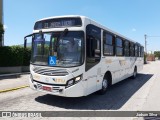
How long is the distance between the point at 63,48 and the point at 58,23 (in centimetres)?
105

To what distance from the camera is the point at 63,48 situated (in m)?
7.60

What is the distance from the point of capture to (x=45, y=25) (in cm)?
834

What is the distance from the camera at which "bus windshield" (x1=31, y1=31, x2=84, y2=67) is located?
7469mm

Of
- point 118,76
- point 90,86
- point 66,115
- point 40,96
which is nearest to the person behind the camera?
point 66,115

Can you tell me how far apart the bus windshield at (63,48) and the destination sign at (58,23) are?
0.31 meters

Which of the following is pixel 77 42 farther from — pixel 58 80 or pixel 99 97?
pixel 99 97

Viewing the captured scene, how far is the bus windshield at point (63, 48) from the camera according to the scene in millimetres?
7469

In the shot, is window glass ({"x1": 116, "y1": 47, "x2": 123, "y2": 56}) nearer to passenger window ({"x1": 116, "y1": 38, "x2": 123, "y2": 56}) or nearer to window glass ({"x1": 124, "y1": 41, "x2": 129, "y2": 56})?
passenger window ({"x1": 116, "y1": 38, "x2": 123, "y2": 56})

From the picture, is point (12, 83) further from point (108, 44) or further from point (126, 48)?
point (126, 48)

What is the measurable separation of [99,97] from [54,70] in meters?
2.88

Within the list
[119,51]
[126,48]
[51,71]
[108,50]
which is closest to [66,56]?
[51,71]

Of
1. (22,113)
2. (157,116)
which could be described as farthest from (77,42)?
(157,116)

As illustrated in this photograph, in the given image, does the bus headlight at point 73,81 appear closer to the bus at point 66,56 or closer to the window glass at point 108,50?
the bus at point 66,56

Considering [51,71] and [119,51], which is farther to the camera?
[119,51]
